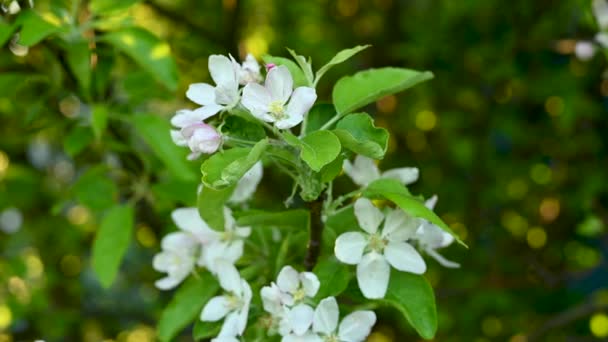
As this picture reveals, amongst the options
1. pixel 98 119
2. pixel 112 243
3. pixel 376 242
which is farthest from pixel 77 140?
pixel 376 242

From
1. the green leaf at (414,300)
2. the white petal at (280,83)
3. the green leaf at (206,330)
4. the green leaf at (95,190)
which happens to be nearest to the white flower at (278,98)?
the white petal at (280,83)

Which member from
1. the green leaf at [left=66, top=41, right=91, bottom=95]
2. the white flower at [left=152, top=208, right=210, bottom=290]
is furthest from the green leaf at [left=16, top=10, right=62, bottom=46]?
the white flower at [left=152, top=208, right=210, bottom=290]

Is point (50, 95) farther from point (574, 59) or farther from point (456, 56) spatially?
point (574, 59)

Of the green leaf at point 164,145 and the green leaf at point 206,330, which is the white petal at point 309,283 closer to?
the green leaf at point 206,330

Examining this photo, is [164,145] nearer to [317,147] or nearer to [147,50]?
[147,50]

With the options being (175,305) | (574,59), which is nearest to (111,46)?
(175,305)

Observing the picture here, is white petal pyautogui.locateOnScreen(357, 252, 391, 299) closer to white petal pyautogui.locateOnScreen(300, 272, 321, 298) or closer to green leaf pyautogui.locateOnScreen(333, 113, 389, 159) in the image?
white petal pyautogui.locateOnScreen(300, 272, 321, 298)
